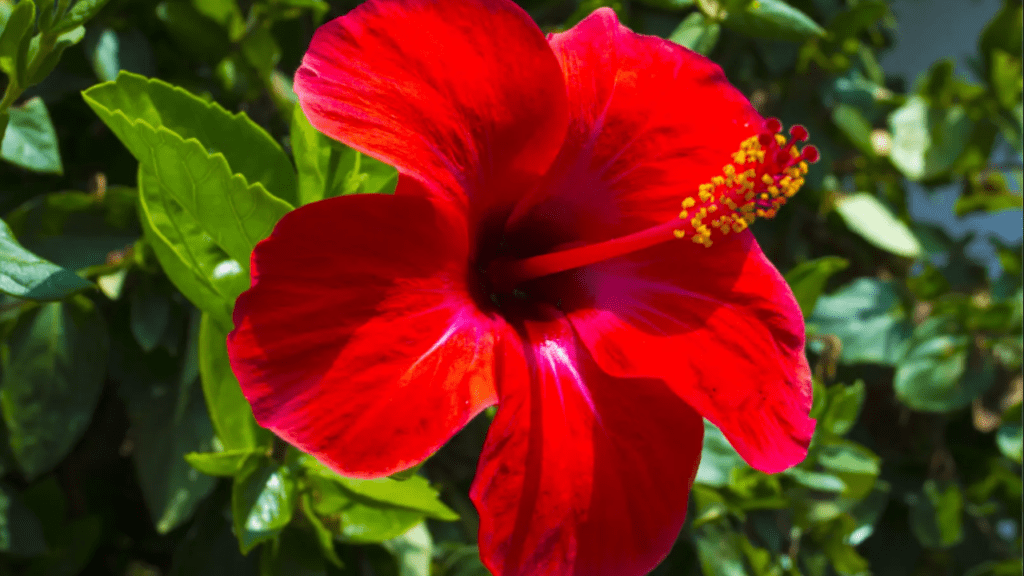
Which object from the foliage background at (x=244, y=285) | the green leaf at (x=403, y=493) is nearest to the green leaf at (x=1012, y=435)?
the foliage background at (x=244, y=285)

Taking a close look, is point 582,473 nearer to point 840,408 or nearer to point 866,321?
point 840,408

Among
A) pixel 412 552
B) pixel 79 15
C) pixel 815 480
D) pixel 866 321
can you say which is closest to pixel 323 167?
pixel 79 15

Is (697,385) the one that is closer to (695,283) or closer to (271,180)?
(695,283)

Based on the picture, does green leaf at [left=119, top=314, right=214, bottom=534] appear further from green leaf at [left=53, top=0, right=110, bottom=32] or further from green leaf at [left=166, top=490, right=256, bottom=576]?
green leaf at [left=53, top=0, right=110, bottom=32]

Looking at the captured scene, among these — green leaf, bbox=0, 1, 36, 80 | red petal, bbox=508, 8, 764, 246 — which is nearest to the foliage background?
green leaf, bbox=0, 1, 36, 80

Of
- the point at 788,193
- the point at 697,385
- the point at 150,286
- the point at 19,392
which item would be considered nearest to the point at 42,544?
the point at 19,392
